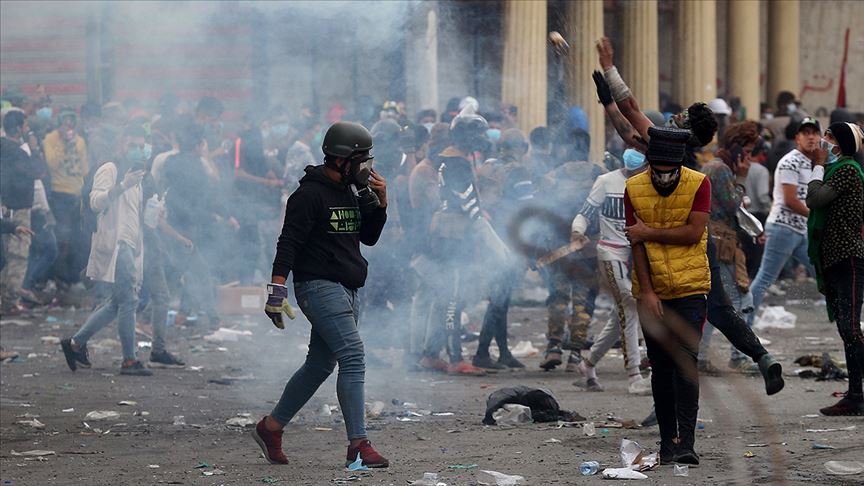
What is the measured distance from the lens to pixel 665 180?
712 cm

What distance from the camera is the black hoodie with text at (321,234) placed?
7309 mm

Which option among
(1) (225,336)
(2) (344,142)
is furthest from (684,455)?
(1) (225,336)

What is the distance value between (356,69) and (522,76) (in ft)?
22.0

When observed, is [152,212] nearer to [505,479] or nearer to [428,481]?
[428,481]

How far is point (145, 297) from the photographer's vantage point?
483 inches

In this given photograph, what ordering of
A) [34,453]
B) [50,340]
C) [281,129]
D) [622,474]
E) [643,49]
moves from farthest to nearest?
[643,49], [281,129], [50,340], [34,453], [622,474]

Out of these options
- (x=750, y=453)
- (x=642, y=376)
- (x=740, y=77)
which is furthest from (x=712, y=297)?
(x=740, y=77)

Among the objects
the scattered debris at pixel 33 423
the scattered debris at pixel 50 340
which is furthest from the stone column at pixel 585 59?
the scattered debris at pixel 33 423

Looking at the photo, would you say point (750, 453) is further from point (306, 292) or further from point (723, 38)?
point (723, 38)

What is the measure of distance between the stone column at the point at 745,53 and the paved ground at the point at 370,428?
1443cm

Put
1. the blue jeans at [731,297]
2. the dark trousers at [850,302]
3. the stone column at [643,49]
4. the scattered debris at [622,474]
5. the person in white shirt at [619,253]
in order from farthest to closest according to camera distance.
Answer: the stone column at [643,49]
the blue jeans at [731,297]
the person in white shirt at [619,253]
the dark trousers at [850,302]
the scattered debris at [622,474]

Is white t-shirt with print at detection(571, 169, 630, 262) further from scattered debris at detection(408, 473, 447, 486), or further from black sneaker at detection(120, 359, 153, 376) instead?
black sneaker at detection(120, 359, 153, 376)

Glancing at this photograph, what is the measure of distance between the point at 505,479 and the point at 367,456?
29.5 inches

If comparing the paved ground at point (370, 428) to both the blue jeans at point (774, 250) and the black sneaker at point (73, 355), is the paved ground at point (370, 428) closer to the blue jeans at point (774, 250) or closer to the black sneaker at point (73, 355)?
the black sneaker at point (73, 355)
